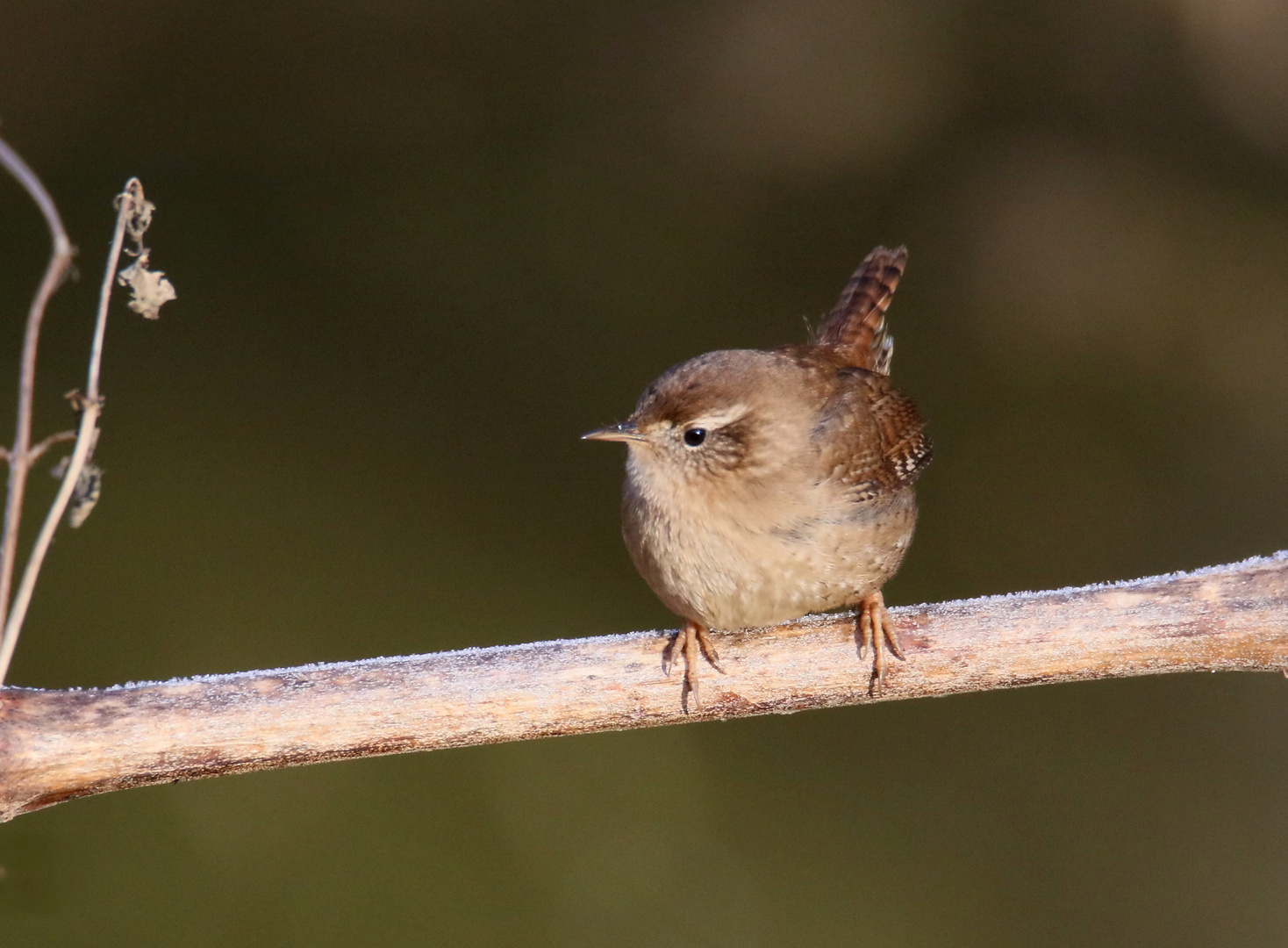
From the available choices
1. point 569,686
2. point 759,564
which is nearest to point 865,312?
point 759,564

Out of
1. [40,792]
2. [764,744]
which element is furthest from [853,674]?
[764,744]

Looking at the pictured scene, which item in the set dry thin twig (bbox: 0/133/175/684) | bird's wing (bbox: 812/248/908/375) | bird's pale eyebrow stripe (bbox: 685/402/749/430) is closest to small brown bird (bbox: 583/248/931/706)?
bird's pale eyebrow stripe (bbox: 685/402/749/430)

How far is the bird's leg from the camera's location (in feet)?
5.28

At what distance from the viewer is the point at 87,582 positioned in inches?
115

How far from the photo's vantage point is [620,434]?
66.8 inches

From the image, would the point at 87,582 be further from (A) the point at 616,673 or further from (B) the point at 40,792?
(A) the point at 616,673

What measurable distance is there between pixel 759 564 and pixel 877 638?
0.21m

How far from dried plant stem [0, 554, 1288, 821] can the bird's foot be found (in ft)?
0.05

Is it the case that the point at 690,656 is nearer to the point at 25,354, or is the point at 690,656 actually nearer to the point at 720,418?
the point at 720,418

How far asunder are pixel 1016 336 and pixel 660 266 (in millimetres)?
1046

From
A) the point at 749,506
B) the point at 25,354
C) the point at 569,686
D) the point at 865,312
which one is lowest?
the point at 569,686

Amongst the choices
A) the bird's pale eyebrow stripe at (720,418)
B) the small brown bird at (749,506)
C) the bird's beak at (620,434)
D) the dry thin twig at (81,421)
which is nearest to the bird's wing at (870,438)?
the small brown bird at (749,506)

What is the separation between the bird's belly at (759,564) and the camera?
64.9 inches

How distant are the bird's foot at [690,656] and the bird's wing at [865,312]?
31.9 inches
